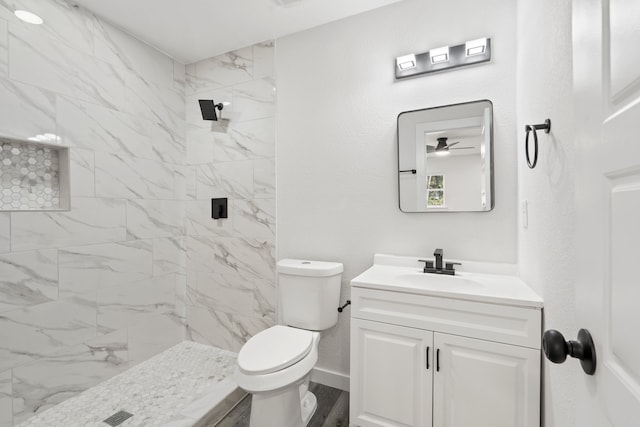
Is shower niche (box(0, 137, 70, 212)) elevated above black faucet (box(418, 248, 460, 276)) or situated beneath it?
elevated above

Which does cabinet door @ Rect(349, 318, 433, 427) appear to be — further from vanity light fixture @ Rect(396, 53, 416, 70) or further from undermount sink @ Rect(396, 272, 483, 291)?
vanity light fixture @ Rect(396, 53, 416, 70)

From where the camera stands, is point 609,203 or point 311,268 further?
point 311,268

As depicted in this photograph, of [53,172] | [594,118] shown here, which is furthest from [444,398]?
[53,172]

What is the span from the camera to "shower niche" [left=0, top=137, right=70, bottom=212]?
1588 mm

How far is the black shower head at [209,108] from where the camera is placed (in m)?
2.32

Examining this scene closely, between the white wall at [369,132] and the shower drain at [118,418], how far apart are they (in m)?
1.19

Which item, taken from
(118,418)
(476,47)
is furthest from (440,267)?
(118,418)

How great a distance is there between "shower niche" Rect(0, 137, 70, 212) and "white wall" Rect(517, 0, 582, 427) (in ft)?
8.15

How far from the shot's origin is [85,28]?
1896 millimetres

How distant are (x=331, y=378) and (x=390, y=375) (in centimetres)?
75

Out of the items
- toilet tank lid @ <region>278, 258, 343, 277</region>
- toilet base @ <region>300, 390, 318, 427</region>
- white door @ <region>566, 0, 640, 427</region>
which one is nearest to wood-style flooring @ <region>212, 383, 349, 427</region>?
toilet base @ <region>300, 390, 318, 427</region>

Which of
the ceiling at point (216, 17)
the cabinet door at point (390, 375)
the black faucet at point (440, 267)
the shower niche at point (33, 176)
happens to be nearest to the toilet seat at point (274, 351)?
the cabinet door at point (390, 375)

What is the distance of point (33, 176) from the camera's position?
1.71 metres

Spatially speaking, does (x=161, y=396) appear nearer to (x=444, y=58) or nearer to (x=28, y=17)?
(x=28, y=17)
